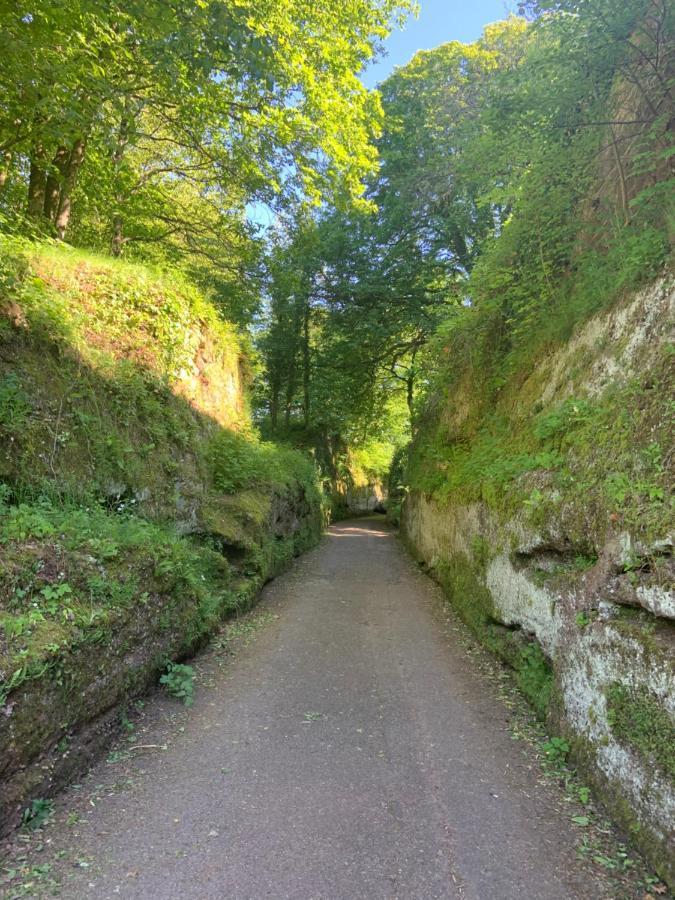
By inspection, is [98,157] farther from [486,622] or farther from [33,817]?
[486,622]

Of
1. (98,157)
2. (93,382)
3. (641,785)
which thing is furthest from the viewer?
(98,157)

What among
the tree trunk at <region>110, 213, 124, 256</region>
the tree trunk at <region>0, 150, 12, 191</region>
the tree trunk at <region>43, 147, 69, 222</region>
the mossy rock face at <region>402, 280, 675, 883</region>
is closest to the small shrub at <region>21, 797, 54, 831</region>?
the mossy rock face at <region>402, 280, 675, 883</region>

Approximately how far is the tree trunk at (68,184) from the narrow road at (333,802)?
24.9 feet

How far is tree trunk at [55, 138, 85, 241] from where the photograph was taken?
7477 mm

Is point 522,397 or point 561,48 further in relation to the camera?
point 522,397

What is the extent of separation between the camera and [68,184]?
7.49m

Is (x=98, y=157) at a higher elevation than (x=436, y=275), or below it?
below

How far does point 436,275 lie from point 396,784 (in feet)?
47.3

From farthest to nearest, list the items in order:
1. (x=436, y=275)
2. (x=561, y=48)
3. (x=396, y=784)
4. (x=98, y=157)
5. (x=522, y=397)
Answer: (x=436, y=275)
(x=98, y=157)
(x=522, y=397)
(x=561, y=48)
(x=396, y=784)

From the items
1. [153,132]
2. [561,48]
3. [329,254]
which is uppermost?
[329,254]

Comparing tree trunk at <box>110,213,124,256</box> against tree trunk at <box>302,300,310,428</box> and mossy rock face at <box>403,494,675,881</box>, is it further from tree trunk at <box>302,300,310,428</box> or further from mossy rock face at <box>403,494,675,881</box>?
tree trunk at <box>302,300,310,428</box>

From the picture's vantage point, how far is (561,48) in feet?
14.8

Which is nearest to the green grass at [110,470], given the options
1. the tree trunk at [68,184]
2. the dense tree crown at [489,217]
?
the tree trunk at [68,184]

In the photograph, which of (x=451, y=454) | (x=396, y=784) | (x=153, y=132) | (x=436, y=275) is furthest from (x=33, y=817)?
(x=436, y=275)
